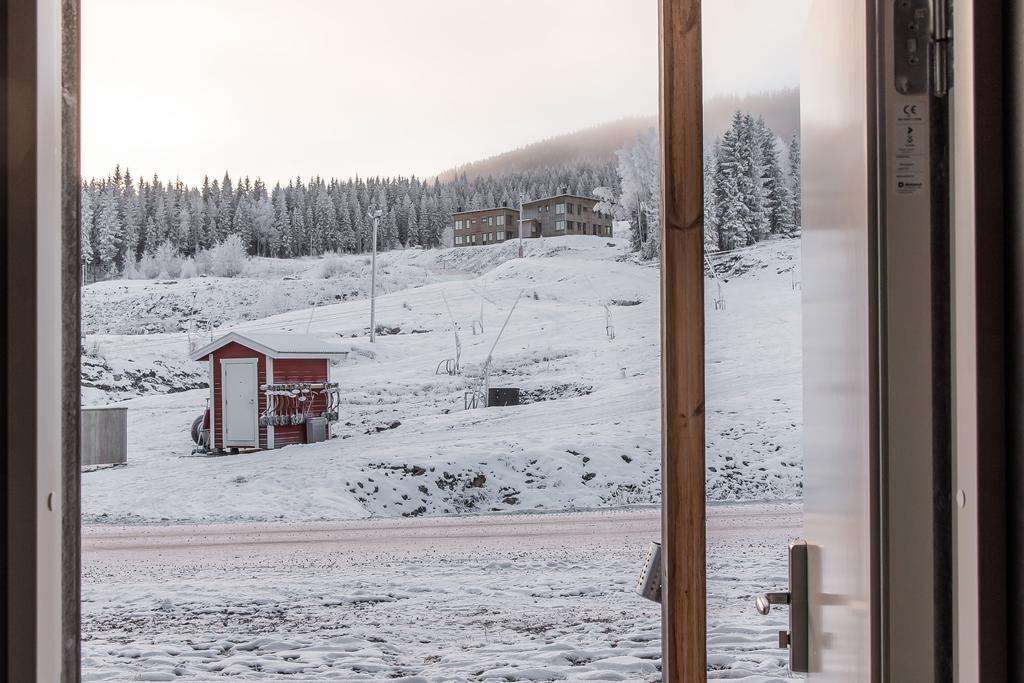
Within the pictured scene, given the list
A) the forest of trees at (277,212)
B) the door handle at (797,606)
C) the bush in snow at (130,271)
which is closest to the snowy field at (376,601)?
the bush in snow at (130,271)

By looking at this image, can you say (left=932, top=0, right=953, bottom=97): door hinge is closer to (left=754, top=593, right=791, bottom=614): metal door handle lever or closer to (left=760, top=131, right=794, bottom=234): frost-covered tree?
(left=754, top=593, right=791, bottom=614): metal door handle lever

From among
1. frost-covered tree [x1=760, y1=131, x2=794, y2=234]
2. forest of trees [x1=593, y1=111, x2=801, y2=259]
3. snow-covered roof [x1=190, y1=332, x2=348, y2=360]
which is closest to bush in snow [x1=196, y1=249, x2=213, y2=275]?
snow-covered roof [x1=190, y1=332, x2=348, y2=360]

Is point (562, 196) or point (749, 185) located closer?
point (749, 185)

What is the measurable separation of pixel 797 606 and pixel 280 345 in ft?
5.92

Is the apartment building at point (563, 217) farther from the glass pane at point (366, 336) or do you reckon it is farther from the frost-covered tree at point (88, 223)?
the frost-covered tree at point (88, 223)

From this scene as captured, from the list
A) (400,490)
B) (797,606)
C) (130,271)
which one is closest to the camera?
(797,606)

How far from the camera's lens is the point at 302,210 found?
2111 millimetres

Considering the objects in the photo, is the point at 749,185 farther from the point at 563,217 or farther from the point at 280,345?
the point at 280,345

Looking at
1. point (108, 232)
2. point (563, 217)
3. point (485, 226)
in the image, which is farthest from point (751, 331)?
point (108, 232)

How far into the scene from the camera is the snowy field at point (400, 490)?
1971 mm

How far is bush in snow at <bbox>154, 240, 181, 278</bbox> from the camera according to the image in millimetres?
2062

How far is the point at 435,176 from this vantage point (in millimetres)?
2066

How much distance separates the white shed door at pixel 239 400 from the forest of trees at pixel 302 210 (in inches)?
12.8
